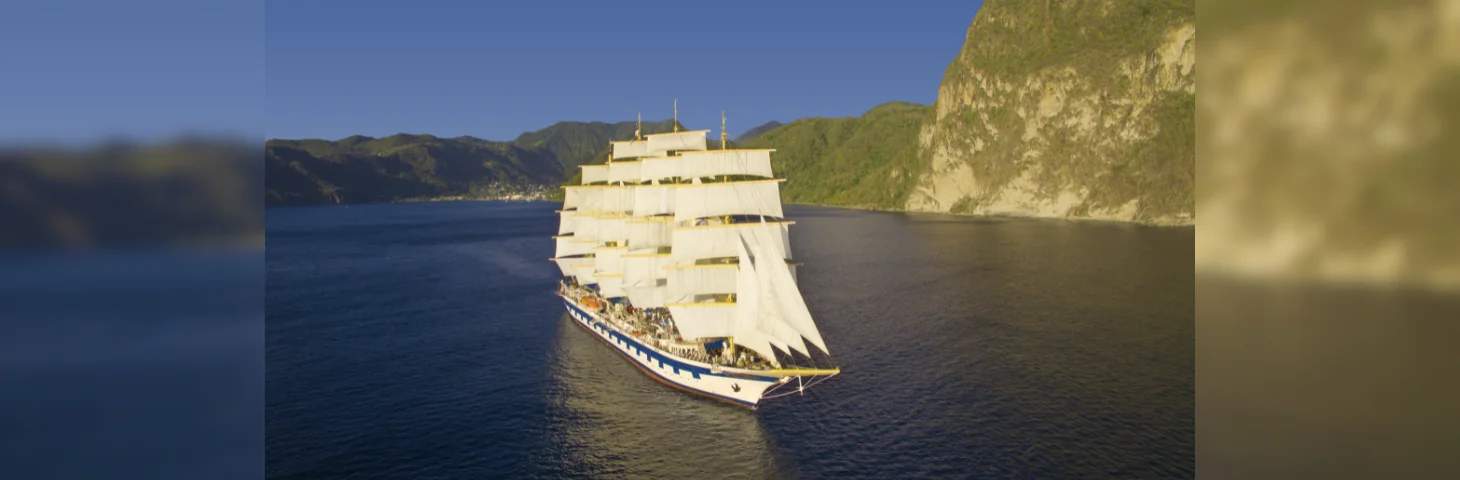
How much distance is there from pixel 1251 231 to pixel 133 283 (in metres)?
6.13

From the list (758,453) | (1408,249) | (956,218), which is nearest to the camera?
(1408,249)

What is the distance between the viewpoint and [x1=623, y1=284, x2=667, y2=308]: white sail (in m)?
61.2

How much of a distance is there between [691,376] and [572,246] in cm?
3700

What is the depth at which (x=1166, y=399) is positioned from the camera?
131ft

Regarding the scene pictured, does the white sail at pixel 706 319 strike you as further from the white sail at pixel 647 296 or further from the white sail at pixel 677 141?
the white sail at pixel 677 141

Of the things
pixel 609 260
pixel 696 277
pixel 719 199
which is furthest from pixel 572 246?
pixel 696 277

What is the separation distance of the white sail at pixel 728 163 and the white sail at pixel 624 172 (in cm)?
1455

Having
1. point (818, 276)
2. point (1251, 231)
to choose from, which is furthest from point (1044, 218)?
point (1251, 231)

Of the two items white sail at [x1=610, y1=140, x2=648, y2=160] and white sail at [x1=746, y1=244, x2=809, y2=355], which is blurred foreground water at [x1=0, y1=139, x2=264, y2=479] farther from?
white sail at [x1=610, y1=140, x2=648, y2=160]

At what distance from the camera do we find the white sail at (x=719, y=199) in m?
55.4

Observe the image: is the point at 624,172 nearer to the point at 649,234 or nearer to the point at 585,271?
the point at 585,271

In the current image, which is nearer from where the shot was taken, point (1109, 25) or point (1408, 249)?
point (1408, 249)

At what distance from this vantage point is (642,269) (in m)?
61.4

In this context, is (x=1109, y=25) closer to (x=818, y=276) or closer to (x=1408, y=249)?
(x=818, y=276)
